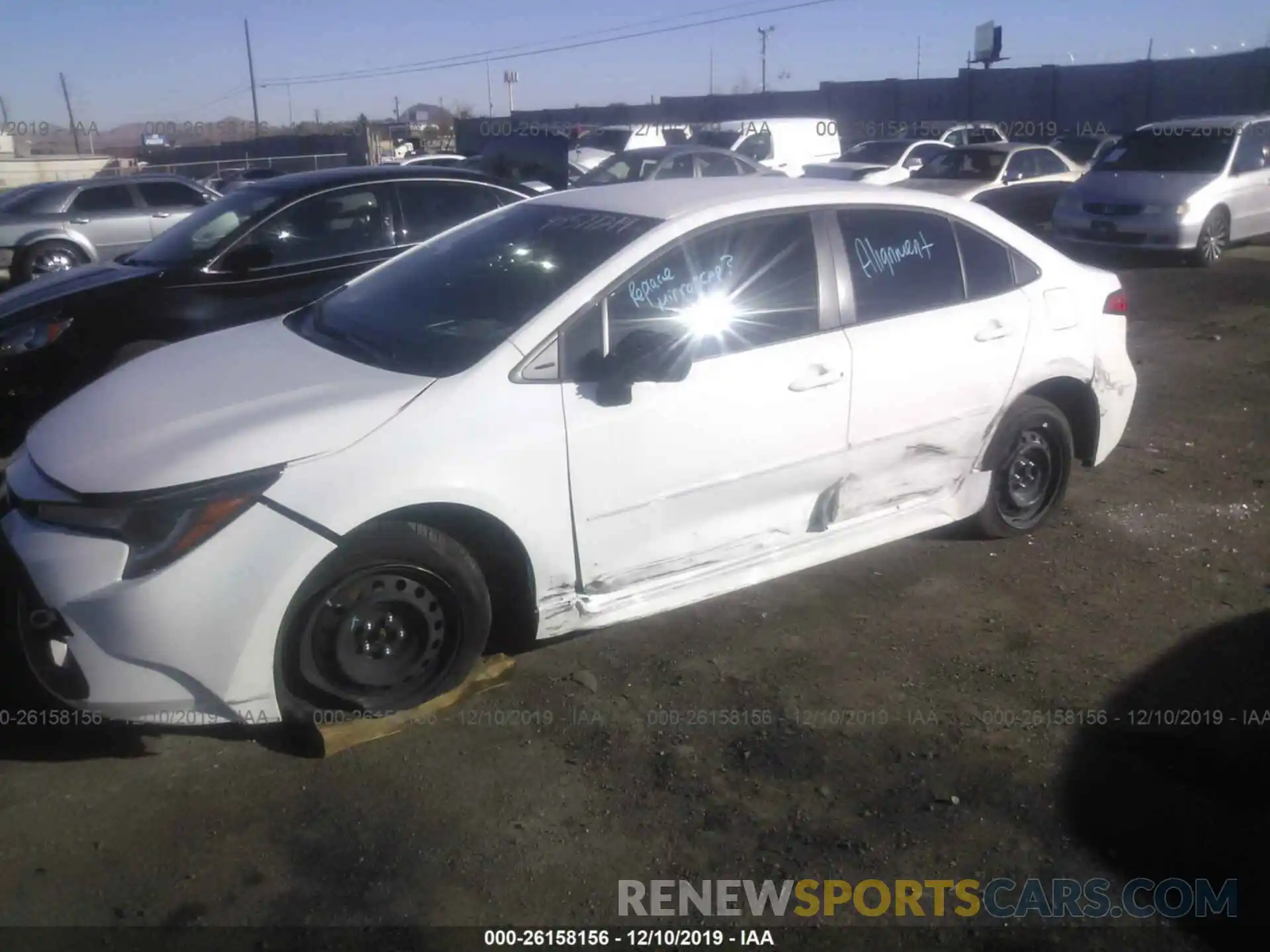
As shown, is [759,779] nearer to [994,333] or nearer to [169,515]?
[169,515]

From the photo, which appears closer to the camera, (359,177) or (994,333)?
(994,333)

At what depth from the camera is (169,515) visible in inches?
123

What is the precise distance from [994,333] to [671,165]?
38.1ft

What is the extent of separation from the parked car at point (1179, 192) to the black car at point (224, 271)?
878 cm

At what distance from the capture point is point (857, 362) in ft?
13.8

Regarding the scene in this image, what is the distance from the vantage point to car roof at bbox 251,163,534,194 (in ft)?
22.7

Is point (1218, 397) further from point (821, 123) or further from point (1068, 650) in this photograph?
point (821, 123)

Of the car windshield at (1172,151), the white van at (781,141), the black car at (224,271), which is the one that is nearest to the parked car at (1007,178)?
the car windshield at (1172,151)

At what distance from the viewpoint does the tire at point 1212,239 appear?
12789mm

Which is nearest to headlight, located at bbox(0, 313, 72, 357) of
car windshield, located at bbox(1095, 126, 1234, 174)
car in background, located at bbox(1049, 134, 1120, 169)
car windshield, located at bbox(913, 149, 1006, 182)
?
car windshield, located at bbox(1095, 126, 1234, 174)

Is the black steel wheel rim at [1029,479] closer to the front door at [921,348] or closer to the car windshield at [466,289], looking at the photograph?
the front door at [921,348]

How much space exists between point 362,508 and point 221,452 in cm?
44

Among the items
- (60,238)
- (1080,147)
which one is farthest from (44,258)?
(1080,147)

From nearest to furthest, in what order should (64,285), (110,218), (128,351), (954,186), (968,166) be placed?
(128,351)
(64,285)
(110,218)
(954,186)
(968,166)
